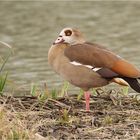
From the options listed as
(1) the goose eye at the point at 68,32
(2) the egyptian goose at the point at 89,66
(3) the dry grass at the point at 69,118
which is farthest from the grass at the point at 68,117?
(1) the goose eye at the point at 68,32

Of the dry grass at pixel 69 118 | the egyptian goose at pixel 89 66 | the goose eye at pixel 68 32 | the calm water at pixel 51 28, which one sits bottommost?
the dry grass at pixel 69 118

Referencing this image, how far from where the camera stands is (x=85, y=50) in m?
7.56

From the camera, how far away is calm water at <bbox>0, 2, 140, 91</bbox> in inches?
516

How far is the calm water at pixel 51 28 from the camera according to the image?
1312 centimetres

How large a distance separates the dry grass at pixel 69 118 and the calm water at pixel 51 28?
10.2ft

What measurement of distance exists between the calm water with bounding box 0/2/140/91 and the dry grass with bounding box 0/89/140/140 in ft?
Answer: 10.2

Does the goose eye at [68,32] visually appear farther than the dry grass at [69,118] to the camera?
Yes

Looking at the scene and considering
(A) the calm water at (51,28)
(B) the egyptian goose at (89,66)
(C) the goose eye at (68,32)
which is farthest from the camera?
(A) the calm water at (51,28)

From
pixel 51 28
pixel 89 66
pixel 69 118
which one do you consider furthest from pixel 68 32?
pixel 51 28

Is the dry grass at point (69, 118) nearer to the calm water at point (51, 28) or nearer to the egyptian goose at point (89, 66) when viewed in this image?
the egyptian goose at point (89, 66)

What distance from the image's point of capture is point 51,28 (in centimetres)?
1886

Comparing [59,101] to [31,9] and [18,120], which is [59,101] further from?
[31,9]

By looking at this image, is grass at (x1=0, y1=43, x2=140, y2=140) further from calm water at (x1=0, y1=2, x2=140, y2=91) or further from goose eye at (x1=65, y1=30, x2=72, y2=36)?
calm water at (x1=0, y1=2, x2=140, y2=91)

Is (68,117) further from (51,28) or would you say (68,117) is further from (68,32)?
(51,28)
